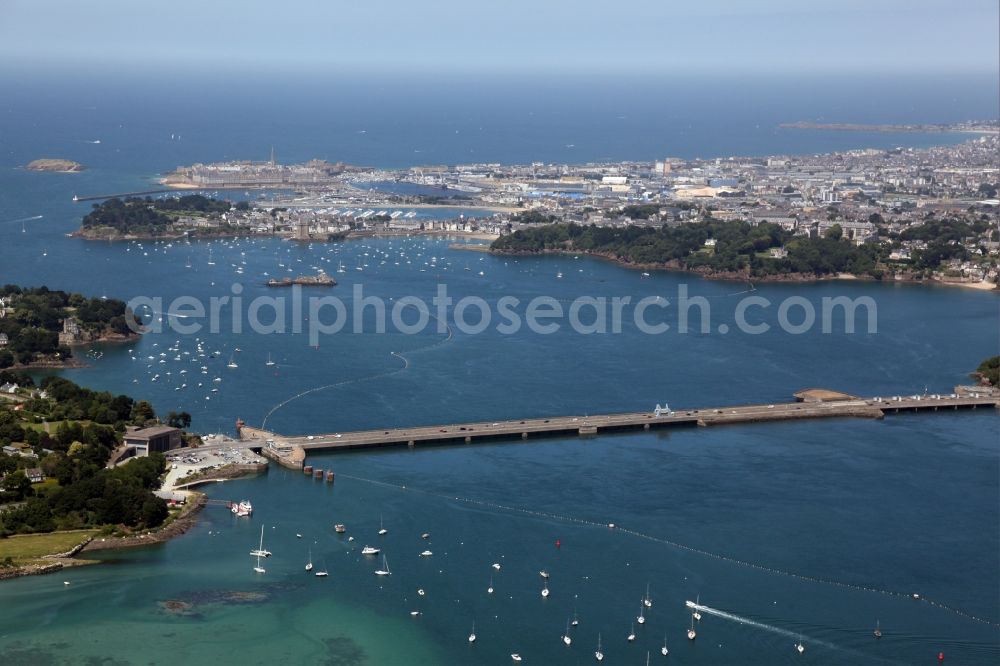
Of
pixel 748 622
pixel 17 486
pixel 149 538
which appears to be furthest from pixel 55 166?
pixel 748 622

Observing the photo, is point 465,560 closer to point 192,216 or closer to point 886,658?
point 886,658

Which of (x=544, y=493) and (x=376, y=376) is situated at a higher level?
(x=376, y=376)

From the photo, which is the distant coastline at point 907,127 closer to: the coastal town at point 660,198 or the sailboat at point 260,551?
the coastal town at point 660,198

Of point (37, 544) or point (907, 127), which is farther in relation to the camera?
point (907, 127)

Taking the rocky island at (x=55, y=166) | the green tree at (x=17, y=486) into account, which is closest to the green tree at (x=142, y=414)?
the green tree at (x=17, y=486)

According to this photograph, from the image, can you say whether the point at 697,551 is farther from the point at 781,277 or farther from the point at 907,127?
the point at 907,127

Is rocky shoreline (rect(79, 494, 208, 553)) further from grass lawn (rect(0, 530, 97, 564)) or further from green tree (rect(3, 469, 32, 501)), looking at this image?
green tree (rect(3, 469, 32, 501))

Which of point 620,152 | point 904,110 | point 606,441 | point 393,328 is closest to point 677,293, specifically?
point 393,328
